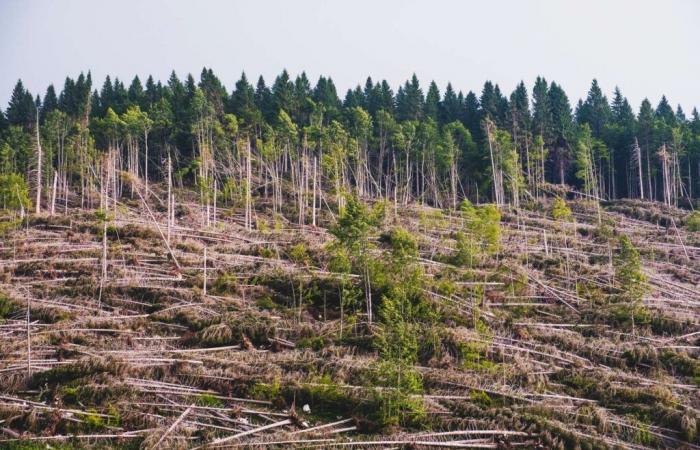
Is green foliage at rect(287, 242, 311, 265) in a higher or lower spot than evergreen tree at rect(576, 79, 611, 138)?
lower

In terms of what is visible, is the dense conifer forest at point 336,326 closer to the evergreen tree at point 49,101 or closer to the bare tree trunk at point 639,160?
the bare tree trunk at point 639,160

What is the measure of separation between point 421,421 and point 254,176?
145 feet

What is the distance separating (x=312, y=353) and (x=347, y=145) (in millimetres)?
38941

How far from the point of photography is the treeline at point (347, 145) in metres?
49.9

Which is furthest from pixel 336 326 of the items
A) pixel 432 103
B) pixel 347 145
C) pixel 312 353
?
pixel 432 103

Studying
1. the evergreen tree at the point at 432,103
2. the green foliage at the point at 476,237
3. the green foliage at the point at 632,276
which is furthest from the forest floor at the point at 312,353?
the evergreen tree at the point at 432,103

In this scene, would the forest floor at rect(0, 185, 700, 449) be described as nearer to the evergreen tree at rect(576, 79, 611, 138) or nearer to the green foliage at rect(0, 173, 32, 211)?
the green foliage at rect(0, 173, 32, 211)

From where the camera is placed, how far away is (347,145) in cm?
5331

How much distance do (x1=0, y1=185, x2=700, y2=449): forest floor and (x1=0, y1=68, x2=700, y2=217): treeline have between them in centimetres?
1956

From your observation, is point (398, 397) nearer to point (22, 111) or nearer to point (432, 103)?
point (432, 103)

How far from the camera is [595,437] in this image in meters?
12.0

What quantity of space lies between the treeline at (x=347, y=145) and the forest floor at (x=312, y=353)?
19.6 m

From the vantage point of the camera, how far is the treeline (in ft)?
164

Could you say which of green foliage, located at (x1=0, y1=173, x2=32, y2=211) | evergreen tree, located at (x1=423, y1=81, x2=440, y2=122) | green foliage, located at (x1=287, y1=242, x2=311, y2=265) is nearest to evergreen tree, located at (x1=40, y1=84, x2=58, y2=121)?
green foliage, located at (x1=0, y1=173, x2=32, y2=211)
